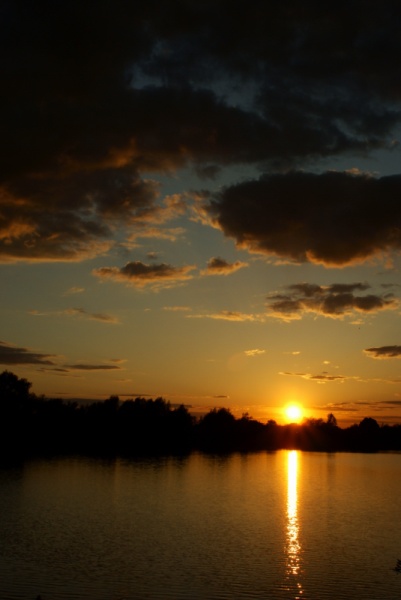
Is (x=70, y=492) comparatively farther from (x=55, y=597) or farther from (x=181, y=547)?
(x=55, y=597)

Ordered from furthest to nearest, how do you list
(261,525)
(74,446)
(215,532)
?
(74,446), (261,525), (215,532)

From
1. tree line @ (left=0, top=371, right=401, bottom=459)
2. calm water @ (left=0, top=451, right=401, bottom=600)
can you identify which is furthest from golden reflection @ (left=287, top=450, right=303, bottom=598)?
tree line @ (left=0, top=371, right=401, bottom=459)

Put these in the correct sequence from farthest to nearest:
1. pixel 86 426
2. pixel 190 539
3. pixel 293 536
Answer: pixel 86 426
pixel 293 536
pixel 190 539

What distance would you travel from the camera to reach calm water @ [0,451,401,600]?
28.1 m

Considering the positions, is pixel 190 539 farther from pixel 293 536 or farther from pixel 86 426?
pixel 86 426

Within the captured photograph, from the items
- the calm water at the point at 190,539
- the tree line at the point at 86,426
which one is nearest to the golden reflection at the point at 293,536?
the calm water at the point at 190,539

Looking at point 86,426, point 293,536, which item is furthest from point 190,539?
point 86,426

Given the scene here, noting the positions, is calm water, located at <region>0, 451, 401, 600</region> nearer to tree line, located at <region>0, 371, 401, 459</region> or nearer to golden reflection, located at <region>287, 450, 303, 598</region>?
golden reflection, located at <region>287, 450, 303, 598</region>

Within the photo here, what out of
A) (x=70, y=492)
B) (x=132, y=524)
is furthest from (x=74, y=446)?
(x=132, y=524)

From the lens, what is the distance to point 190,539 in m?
38.7

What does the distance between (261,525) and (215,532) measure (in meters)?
5.39

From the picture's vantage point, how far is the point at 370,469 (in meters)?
109

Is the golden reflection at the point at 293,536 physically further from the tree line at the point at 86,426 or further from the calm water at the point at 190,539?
the tree line at the point at 86,426

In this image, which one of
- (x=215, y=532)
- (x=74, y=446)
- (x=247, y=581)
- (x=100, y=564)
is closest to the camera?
(x=247, y=581)
